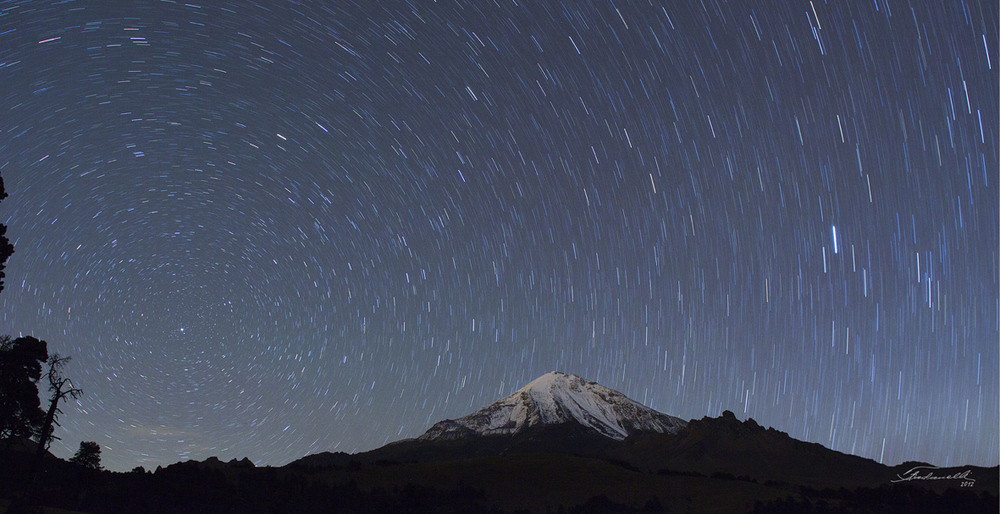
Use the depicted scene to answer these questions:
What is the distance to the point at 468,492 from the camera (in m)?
91.5

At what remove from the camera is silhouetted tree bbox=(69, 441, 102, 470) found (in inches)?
2002

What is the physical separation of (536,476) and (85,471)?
70.3m

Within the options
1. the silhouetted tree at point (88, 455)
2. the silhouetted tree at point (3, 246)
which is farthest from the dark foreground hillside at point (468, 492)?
the silhouetted tree at point (3, 246)

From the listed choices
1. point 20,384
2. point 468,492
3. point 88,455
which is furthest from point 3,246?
point 468,492

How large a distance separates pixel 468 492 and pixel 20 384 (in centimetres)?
7229

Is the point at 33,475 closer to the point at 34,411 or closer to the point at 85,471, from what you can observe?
the point at 34,411

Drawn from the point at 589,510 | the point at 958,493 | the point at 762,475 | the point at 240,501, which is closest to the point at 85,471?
the point at 240,501

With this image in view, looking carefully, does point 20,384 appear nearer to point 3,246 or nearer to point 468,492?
point 3,246

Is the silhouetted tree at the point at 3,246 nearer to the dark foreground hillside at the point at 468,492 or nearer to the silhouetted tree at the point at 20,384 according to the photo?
the silhouetted tree at the point at 20,384

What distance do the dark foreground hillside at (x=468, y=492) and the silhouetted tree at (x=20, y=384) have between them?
31.5 meters

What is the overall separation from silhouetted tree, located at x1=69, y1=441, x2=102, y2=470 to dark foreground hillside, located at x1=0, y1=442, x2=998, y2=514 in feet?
9.60

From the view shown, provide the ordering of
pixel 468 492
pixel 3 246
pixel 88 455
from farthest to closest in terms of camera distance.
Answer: pixel 468 492 < pixel 88 455 < pixel 3 246

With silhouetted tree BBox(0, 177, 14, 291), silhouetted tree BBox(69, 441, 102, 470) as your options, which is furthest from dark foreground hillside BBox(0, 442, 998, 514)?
silhouetted tree BBox(0, 177, 14, 291)

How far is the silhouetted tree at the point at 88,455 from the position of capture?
2002 inches
